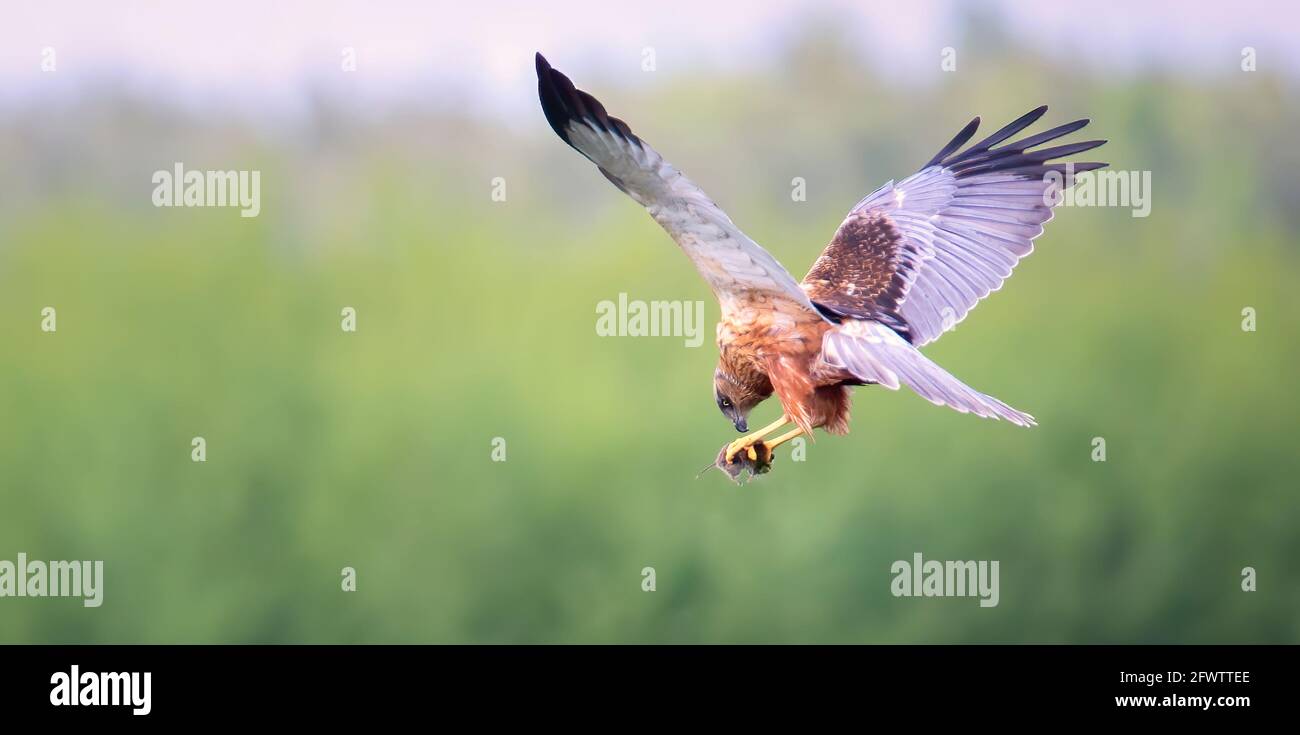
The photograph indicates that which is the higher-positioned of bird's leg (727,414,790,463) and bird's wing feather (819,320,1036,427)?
bird's wing feather (819,320,1036,427)

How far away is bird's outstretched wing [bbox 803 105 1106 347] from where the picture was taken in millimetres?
4336

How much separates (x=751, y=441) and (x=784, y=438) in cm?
9

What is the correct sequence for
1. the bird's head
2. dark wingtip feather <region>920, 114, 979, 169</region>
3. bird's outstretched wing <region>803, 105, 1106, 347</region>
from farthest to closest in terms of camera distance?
dark wingtip feather <region>920, 114, 979, 169</region>, bird's outstretched wing <region>803, 105, 1106, 347</region>, the bird's head

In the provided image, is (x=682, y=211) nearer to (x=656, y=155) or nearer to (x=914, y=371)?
(x=656, y=155)

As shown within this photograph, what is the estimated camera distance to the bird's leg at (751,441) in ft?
11.9

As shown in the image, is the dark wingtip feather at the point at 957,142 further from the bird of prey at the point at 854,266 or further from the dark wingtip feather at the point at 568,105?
the dark wingtip feather at the point at 568,105

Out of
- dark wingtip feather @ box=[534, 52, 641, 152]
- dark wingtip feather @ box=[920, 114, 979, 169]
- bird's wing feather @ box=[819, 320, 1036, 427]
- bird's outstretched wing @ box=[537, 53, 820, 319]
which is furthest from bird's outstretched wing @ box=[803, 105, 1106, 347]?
dark wingtip feather @ box=[534, 52, 641, 152]

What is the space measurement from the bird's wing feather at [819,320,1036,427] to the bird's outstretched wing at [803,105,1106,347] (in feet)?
0.99

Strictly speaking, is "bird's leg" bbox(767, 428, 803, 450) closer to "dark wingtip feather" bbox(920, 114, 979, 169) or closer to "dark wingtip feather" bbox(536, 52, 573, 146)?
"dark wingtip feather" bbox(536, 52, 573, 146)

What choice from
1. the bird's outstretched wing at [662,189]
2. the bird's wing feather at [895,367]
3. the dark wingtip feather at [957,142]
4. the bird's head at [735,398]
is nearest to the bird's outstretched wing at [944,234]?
the dark wingtip feather at [957,142]

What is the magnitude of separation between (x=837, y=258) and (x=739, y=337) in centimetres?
86

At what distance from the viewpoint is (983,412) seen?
3248mm

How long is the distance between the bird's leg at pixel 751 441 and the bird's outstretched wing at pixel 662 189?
34 centimetres

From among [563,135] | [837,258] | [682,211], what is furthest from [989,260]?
[563,135]
